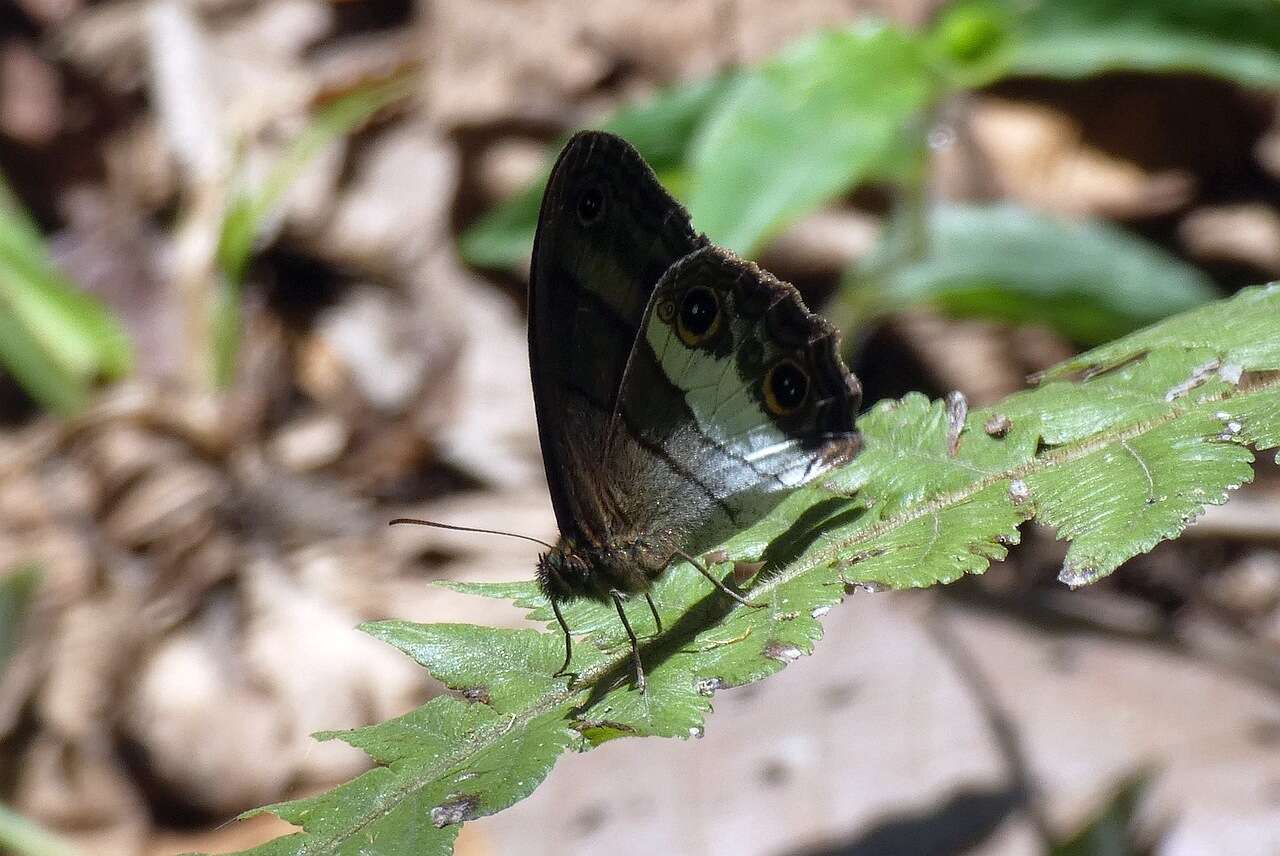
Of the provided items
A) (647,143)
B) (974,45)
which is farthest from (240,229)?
(974,45)

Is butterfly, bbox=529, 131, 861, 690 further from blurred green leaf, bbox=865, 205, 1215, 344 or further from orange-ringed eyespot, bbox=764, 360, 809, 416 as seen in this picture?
blurred green leaf, bbox=865, 205, 1215, 344

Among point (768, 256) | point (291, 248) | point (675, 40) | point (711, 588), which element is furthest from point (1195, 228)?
point (291, 248)

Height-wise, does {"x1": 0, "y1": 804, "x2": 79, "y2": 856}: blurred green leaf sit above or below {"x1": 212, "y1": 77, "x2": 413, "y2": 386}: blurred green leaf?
below

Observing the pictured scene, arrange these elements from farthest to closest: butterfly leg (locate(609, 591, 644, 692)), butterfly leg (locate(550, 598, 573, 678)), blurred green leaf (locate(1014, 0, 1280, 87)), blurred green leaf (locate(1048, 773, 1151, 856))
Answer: blurred green leaf (locate(1014, 0, 1280, 87)), blurred green leaf (locate(1048, 773, 1151, 856)), butterfly leg (locate(550, 598, 573, 678)), butterfly leg (locate(609, 591, 644, 692))

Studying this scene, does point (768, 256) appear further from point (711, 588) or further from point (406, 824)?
point (406, 824)

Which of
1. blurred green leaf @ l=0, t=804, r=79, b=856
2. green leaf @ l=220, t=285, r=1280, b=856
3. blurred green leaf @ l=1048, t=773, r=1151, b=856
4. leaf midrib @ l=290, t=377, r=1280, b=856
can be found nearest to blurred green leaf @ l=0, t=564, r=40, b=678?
blurred green leaf @ l=0, t=804, r=79, b=856

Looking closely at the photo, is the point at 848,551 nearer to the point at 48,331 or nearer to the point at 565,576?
the point at 565,576
